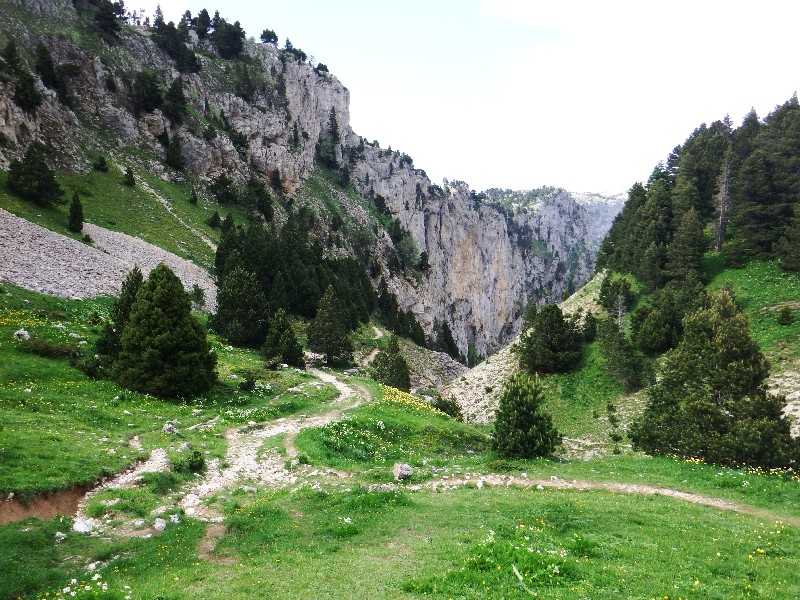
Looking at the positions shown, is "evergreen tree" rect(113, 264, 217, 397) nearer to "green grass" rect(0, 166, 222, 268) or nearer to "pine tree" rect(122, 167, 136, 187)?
"green grass" rect(0, 166, 222, 268)

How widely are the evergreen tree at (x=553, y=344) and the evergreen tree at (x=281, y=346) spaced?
26.4 metres

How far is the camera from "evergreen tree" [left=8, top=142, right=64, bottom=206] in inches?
1975

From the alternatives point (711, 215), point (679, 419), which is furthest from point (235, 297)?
point (711, 215)

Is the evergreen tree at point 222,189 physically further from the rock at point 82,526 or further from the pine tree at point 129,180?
the rock at point 82,526

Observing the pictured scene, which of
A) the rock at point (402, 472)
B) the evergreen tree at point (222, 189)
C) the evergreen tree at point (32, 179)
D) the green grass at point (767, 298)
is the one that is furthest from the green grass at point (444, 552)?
the evergreen tree at point (222, 189)

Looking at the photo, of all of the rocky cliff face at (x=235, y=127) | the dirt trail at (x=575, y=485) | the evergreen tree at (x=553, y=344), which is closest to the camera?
the dirt trail at (x=575, y=485)

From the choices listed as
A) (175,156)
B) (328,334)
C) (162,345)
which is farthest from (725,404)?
(175,156)

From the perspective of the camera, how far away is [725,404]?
75.4 ft

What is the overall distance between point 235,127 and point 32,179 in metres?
66.8

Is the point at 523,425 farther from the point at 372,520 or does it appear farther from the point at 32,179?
the point at 32,179

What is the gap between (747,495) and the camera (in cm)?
1783

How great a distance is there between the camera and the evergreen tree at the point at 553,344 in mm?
50656

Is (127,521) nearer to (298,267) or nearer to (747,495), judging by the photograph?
(747,495)

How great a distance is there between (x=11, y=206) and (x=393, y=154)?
14775 cm
